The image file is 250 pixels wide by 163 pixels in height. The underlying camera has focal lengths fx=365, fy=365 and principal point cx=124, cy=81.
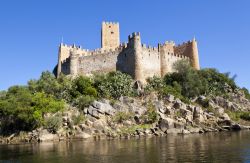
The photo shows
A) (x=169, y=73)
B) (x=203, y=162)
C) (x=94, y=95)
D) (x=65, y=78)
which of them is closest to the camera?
(x=203, y=162)

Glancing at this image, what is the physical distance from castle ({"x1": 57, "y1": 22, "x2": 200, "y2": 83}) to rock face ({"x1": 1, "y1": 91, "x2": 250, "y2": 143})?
8220mm

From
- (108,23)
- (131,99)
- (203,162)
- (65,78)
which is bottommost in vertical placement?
(203,162)

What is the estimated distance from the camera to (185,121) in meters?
63.8

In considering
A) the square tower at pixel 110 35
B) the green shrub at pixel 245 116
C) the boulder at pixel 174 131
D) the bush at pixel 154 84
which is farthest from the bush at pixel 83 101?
the square tower at pixel 110 35

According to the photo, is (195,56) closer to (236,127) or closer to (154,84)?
(154,84)

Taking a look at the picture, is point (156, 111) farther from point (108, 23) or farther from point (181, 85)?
point (108, 23)

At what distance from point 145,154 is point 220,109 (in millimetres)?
41040

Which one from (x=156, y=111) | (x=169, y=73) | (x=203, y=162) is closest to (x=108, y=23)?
(x=169, y=73)

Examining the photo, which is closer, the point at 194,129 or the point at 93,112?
the point at 194,129

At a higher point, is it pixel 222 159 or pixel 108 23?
pixel 108 23

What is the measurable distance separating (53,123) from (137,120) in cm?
1446

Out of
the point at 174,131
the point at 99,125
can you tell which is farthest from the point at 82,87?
the point at 174,131

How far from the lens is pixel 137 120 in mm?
63062

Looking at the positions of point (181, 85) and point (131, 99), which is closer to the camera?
point (131, 99)
